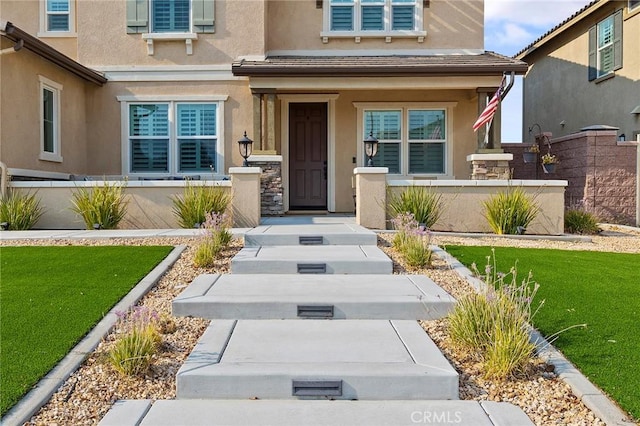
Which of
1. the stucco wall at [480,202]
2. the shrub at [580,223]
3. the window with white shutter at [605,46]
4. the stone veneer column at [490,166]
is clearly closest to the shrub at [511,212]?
the stucco wall at [480,202]

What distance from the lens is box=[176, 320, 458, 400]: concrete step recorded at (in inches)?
138

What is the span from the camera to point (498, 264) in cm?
683

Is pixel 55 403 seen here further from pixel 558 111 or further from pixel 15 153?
pixel 558 111

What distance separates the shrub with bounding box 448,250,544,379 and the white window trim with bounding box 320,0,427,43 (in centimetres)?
995

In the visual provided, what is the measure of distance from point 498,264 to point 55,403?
5403 mm

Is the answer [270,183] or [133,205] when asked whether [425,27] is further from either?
[133,205]

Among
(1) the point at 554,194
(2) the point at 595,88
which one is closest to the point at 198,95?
(1) the point at 554,194

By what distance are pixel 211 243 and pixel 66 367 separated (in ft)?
10.8

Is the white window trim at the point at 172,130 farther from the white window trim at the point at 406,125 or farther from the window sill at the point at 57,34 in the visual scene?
the white window trim at the point at 406,125

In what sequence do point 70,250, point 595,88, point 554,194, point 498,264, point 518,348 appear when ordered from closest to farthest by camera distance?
point 518,348 → point 498,264 → point 70,250 → point 554,194 → point 595,88

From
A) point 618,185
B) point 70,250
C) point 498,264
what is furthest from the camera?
point 618,185

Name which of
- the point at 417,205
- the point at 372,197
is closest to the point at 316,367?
the point at 372,197

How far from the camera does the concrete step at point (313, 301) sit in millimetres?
4855

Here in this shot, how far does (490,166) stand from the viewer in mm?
11531
